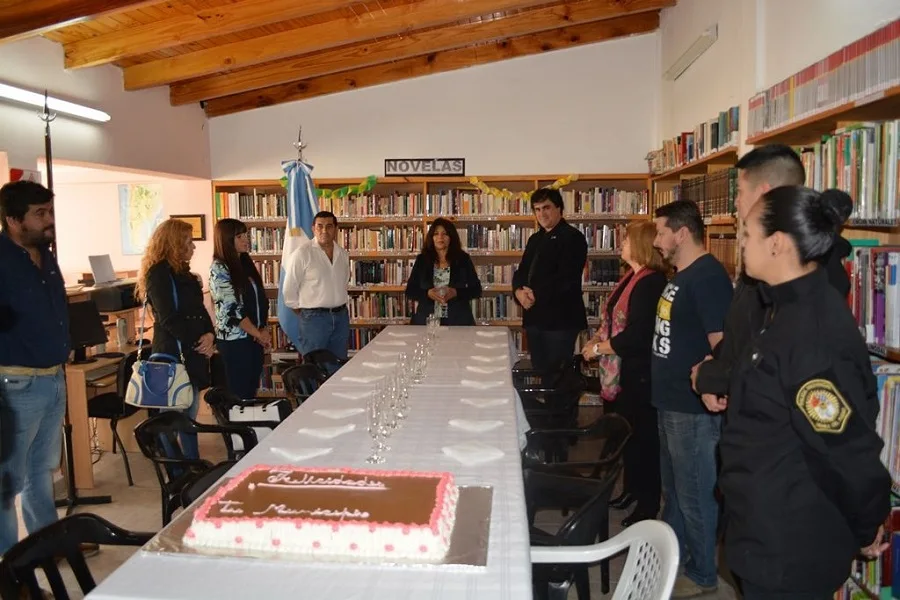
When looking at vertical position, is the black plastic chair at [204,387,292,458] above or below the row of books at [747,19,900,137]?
below

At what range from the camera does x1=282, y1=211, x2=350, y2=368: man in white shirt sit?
5285 millimetres

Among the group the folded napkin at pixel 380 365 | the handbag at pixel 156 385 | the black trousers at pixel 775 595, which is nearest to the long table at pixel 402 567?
the folded napkin at pixel 380 365

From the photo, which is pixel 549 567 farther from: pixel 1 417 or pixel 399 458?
pixel 1 417

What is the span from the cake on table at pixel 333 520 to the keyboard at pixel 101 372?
3188mm

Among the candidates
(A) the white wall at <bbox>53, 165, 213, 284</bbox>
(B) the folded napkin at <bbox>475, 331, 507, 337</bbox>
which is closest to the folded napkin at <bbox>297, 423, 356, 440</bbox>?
(B) the folded napkin at <bbox>475, 331, 507, 337</bbox>

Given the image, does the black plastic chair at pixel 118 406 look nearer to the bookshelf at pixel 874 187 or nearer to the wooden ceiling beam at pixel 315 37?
the wooden ceiling beam at pixel 315 37

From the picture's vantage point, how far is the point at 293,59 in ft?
19.8

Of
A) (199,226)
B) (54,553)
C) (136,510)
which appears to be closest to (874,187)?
(54,553)

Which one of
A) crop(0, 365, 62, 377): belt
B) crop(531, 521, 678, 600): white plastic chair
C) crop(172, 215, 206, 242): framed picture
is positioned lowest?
crop(531, 521, 678, 600): white plastic chair

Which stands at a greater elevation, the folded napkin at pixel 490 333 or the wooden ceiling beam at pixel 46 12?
the wooden ceiling beam at pixel 46 12

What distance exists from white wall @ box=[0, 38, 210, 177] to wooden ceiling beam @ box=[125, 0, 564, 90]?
0.31m

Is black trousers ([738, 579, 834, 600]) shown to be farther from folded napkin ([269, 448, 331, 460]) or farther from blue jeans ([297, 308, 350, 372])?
blue jeans ([297, 308, 350, 372])

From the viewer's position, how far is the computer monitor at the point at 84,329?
4.28 metres

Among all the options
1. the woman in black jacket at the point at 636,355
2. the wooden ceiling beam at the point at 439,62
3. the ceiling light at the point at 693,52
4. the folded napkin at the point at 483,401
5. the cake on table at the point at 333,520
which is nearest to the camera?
the cake on table at the point at 333,520
